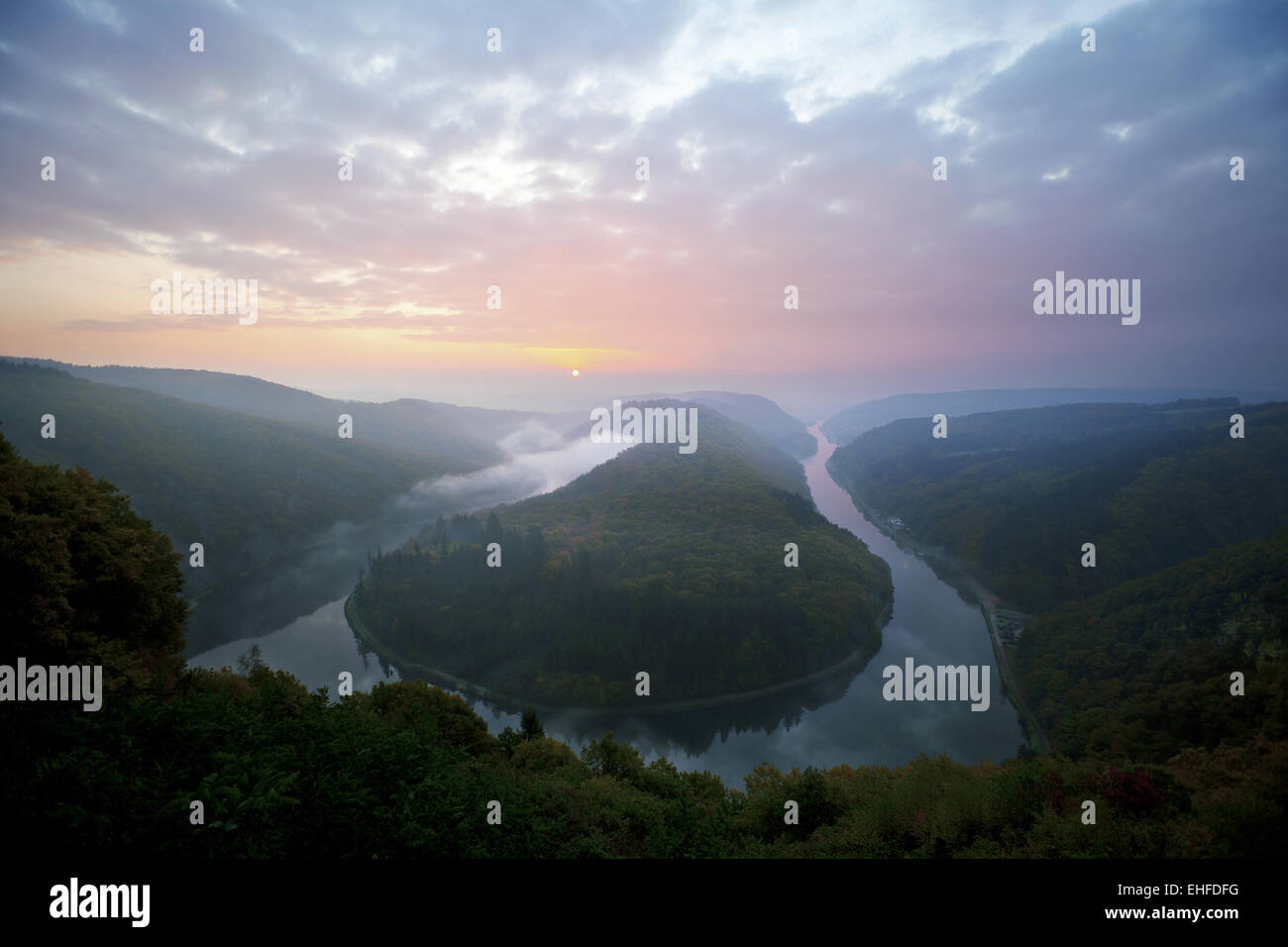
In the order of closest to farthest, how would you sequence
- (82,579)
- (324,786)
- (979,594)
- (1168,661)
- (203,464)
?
(324,786) → (82,579) → (1168,661) → (979,594) → (203,464)

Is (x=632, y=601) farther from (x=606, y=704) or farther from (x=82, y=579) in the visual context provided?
(x=82, y=579)

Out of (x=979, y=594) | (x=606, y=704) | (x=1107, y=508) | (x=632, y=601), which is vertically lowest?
(x=606, y=704)

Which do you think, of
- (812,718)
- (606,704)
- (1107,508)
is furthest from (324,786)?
(1107,508)

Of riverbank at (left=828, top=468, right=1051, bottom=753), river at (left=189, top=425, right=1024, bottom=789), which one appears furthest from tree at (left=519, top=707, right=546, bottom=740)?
riverbank at (left=828, top=468, right=1051, bottom=753)
